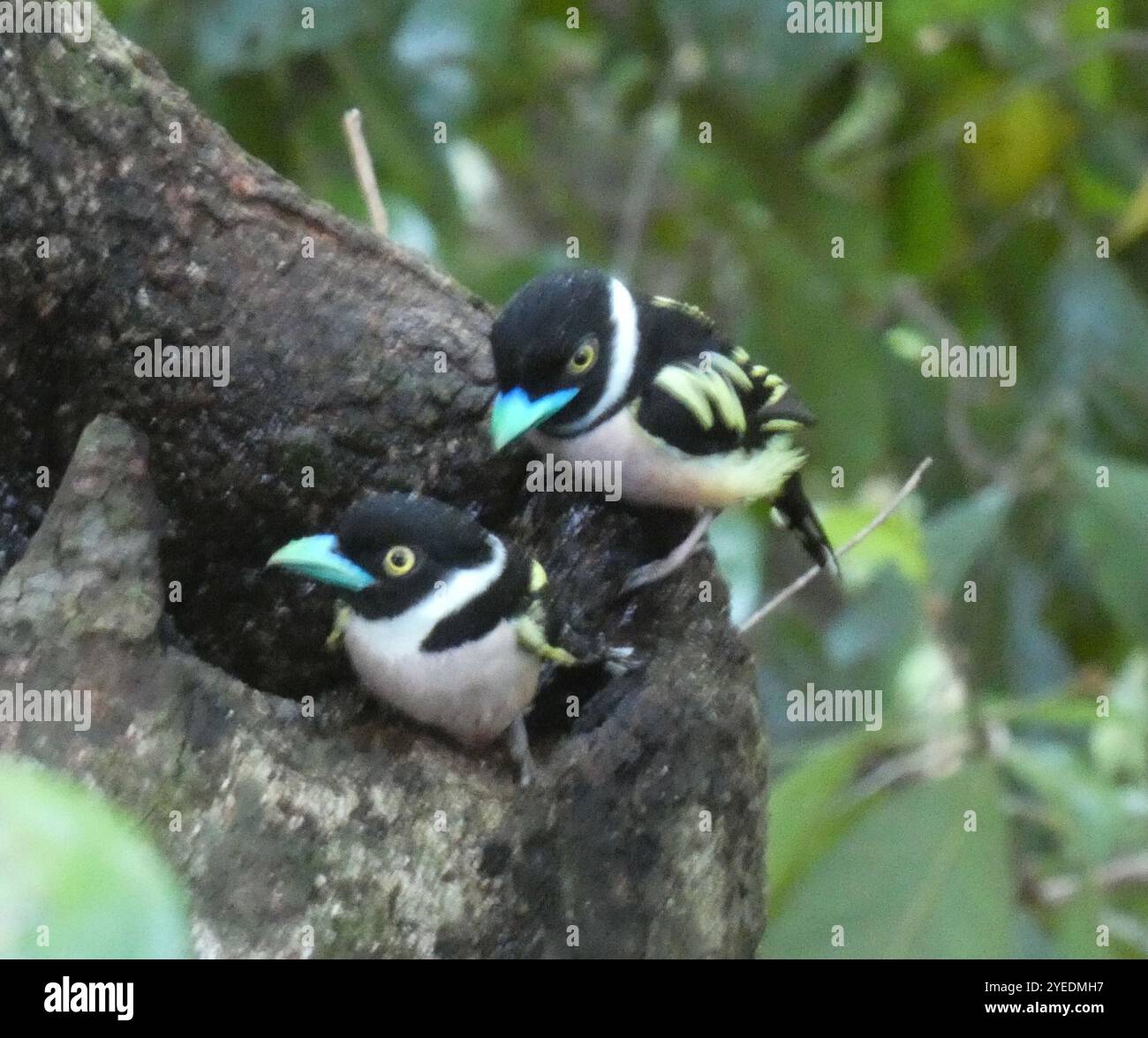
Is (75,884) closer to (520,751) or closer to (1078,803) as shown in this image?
(520,751)

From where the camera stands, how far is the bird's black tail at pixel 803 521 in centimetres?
260

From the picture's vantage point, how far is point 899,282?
429cm

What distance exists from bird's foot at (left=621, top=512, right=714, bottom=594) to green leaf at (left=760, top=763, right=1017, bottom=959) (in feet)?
2.55

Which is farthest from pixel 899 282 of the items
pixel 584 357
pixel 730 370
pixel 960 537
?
pixel 584 357

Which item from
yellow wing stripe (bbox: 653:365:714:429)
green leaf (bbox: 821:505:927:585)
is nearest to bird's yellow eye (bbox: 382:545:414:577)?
yellow wing stripe (bbox: 653:365:714:429)

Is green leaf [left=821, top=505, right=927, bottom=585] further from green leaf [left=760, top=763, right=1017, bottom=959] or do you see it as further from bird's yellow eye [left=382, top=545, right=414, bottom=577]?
bird's yellow eye [left=382, top=545, right=414, bottom=577]

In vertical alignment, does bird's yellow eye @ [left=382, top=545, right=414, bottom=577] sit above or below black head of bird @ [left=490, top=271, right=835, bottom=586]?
below

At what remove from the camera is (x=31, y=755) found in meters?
1.68

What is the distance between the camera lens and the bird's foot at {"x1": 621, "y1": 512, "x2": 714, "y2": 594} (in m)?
2.21

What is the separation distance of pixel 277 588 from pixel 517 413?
46 centimetres

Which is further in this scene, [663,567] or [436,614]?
[663,567]

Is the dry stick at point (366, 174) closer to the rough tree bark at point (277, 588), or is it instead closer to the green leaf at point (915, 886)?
the rough tree bark at point (277, 588)

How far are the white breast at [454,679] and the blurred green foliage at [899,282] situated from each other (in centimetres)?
102
